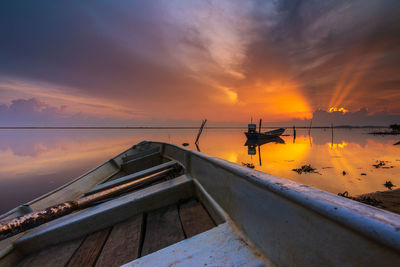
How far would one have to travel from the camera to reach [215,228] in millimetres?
1307

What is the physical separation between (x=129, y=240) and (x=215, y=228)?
0.89 meters

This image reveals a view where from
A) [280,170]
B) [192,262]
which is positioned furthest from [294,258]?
[280,170]

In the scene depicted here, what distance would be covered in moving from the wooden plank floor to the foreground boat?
0.03 feet

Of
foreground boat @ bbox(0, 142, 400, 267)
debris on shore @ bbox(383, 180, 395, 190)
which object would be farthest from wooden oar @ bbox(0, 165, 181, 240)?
debris on shore @ bbox(383, 180, 395, 190)

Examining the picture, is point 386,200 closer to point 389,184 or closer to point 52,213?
point 389,184

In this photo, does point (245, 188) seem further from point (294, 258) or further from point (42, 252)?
point (42, 252)

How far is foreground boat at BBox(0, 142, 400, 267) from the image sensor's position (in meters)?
0.59

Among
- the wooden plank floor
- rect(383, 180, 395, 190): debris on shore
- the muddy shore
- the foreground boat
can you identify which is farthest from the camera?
rect(383, 180, 395, 190): debris on shore

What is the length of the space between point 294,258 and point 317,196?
0.34 meters

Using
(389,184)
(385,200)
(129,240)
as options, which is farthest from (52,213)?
(389,184)

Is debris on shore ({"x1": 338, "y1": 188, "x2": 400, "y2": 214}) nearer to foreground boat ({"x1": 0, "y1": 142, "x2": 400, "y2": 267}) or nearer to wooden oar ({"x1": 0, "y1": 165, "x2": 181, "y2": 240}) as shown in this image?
foreground boat ({"x1": 0, "y1": 142, "x2": 400, "y2": 267})

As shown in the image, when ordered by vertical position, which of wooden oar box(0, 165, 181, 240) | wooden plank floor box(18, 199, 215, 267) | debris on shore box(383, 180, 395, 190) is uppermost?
wooden oar box(0, 165, 181, 240)

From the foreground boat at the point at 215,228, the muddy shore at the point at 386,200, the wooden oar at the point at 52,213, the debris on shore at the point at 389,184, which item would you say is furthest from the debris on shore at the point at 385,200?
the wooden oar at the point at 52,213

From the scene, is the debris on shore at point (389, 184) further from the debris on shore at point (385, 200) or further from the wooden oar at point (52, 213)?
the wooden oar at point (52, 213)
